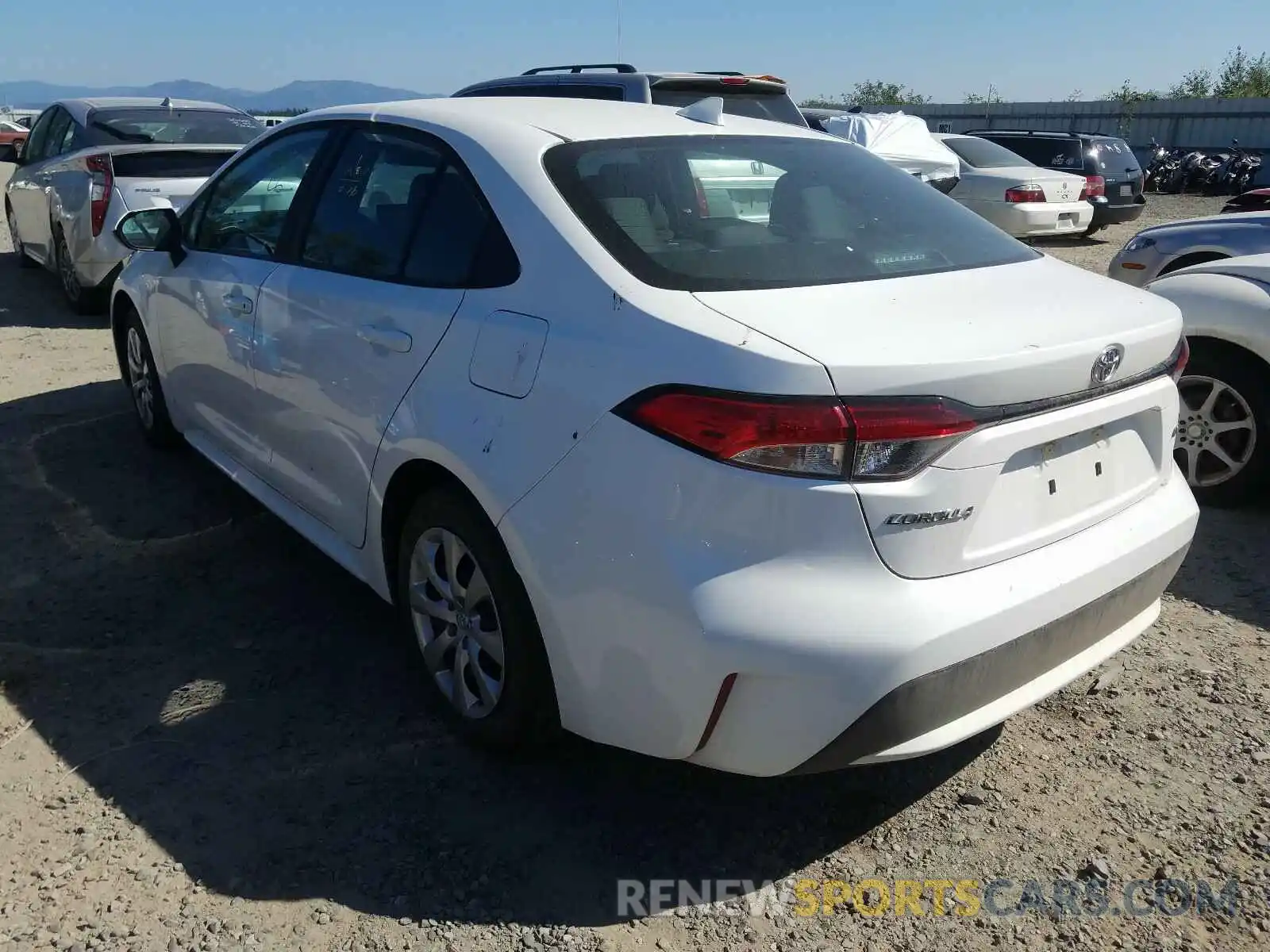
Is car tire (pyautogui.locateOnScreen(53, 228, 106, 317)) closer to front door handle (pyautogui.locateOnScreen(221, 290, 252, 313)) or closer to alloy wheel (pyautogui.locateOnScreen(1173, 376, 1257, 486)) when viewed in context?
front door handle (pyautogui.locateOnScreen(221, 290, 252, 313))

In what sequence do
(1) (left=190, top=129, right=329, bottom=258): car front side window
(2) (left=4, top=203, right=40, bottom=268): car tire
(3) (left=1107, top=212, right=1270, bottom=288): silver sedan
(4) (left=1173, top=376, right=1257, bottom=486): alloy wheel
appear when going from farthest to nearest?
(2) (left=4, top=203, right=40, bottom=268): car tire < (3) (left=1107, top=212, right=1270, bottom=288): silver sedan < (4) (left=1173, top=376, right=1257, bottom=486): alloy wheel < (1) (left=190, top=129, right=329, bottom=258): car front side window

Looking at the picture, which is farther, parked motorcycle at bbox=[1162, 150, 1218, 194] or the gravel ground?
parked motorcycle at bbox=[1162, 150, 1218, 194]

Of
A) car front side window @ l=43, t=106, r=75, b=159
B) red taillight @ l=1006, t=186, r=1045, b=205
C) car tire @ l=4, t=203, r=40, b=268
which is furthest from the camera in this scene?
red taillight @ l=1006, t=186, r=1045, b=205

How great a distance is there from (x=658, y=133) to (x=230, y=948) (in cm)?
233

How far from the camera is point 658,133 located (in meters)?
3.08

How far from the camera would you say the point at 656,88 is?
25.5 ft

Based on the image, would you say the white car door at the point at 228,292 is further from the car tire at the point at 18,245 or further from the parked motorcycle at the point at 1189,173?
the parked motorcycle at the point at 1189,173

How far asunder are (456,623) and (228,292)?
5.80 ft

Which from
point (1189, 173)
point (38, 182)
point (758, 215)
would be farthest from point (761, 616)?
point (1189, 173)

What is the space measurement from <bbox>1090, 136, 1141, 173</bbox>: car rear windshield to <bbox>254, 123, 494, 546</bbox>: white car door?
14991 mm

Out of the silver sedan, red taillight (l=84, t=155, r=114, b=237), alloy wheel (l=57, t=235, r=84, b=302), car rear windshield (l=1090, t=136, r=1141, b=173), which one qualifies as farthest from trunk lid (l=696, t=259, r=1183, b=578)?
car rear windshield (l=1090, t=136, r=1141, b=173)

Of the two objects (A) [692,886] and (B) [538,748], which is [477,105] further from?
(A) [692,886]

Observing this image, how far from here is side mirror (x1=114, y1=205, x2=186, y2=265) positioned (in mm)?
4484

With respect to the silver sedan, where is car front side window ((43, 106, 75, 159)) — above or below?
above
